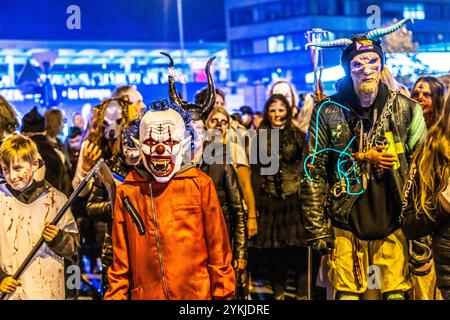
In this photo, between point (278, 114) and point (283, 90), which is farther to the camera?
point (283, 90)

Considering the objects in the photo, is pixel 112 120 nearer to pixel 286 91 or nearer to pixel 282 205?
pixel 282 205

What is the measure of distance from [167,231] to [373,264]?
1478mm

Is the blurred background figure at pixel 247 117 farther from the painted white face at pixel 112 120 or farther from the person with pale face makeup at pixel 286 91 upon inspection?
the painted white face at pixel 112 120

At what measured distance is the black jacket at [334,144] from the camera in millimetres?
6285

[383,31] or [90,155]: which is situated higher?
[383,31]

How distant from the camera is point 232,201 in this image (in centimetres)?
767

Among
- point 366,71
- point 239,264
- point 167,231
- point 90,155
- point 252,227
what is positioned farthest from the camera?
point 252,227

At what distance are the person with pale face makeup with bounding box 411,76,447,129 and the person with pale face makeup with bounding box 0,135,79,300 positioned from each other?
9.33 feet

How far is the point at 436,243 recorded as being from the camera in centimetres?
509

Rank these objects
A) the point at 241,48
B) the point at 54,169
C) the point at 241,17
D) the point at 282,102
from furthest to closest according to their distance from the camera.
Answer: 1. the point at 241,17
2. the point at 241,48
3. the point at 282,102
4. the point at 54,169

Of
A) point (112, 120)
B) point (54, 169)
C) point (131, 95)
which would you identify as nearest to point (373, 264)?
point (112, 120)

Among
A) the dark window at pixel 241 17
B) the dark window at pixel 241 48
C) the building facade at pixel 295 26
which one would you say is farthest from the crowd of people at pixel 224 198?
the dark window at pixel 241 17

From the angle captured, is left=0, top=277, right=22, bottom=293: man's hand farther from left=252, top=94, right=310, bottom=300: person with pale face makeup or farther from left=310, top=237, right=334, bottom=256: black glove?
left=252, top=94, right=310, bottom=300: person with pale face makeup

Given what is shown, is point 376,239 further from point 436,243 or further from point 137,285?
point 137,285
